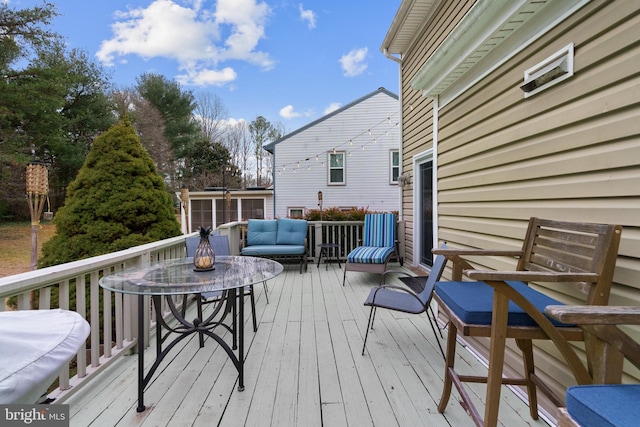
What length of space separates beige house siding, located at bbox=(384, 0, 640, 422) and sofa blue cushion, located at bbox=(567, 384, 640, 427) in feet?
2.45

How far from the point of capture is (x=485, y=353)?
2283 millimetres

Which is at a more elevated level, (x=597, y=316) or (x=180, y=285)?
(x=597, y=316)

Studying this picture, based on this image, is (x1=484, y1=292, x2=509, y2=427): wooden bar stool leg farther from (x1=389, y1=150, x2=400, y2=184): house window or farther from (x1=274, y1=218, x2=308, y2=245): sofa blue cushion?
(x1=389, y1=150, x2=400, y2=184): house window

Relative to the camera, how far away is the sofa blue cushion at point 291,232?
5.77 m

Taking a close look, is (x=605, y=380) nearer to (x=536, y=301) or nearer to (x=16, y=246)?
(x=536, y=301)

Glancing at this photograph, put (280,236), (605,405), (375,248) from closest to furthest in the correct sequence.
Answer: (605,405), (375,248), (280,236)

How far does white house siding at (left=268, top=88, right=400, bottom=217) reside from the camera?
11219mm

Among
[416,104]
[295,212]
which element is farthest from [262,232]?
[295,212]

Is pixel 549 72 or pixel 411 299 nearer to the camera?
pixel 549 72

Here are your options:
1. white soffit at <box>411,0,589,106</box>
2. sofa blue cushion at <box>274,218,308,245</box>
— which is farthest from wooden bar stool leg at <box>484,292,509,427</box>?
sofa blue cushion at <box>274,218,308,245</box>

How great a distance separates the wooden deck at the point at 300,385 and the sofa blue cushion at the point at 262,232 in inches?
111

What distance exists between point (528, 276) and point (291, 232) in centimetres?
488

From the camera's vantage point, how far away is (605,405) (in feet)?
2.50

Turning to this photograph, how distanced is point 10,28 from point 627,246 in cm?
1678
